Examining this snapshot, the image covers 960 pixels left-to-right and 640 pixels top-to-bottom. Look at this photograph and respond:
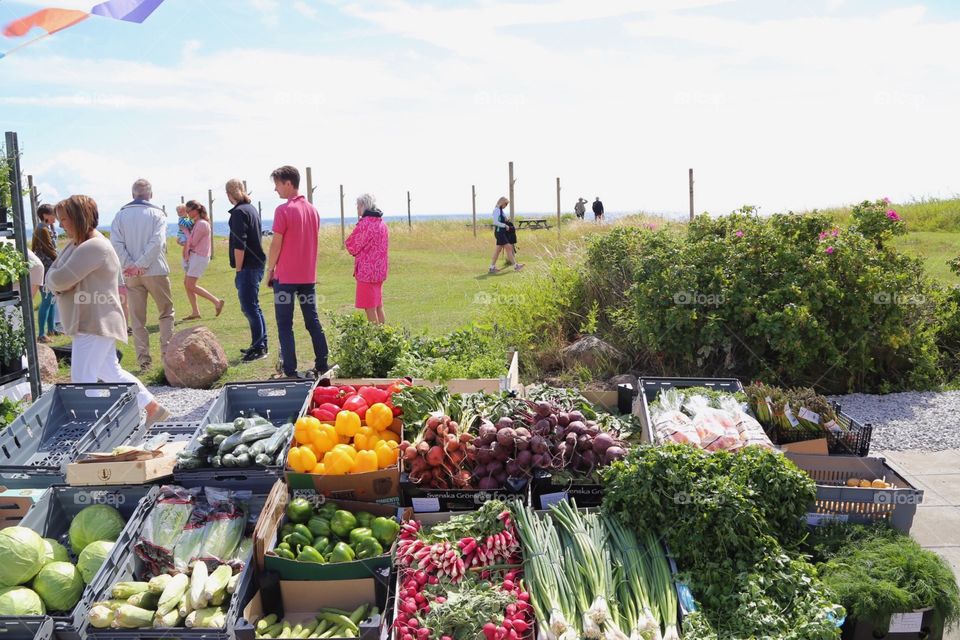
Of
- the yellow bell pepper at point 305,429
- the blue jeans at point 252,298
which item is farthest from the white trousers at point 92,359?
the blue jeans at point 252,298

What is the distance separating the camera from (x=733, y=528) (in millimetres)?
3361

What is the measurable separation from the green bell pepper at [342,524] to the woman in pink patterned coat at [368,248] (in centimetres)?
476

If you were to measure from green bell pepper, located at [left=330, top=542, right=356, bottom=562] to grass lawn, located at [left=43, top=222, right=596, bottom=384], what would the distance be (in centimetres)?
497

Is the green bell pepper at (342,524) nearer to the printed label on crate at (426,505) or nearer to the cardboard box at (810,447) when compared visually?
the printed label on crate at (426,505)

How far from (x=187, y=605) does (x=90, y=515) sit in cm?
95

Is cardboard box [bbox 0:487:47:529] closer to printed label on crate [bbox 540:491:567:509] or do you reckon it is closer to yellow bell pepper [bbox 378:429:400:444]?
yellow bell pepper [bbox 378:429:400:444]

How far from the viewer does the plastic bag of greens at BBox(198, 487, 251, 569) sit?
3635 mm

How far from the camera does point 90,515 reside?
3783 millimetres

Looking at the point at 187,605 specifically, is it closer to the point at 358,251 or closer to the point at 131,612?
the point at 131,612

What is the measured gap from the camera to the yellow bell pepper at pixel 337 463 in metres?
4.02

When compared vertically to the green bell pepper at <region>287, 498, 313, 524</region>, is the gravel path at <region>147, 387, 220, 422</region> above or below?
below

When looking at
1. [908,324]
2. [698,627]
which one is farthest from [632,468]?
[908,324]

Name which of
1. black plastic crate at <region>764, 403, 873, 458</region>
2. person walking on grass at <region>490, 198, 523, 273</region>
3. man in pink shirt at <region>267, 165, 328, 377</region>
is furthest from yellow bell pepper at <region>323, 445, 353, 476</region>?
person walking on grass at <region>490, 198, 523, 273</region>

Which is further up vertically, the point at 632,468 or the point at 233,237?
the point at 233,237
